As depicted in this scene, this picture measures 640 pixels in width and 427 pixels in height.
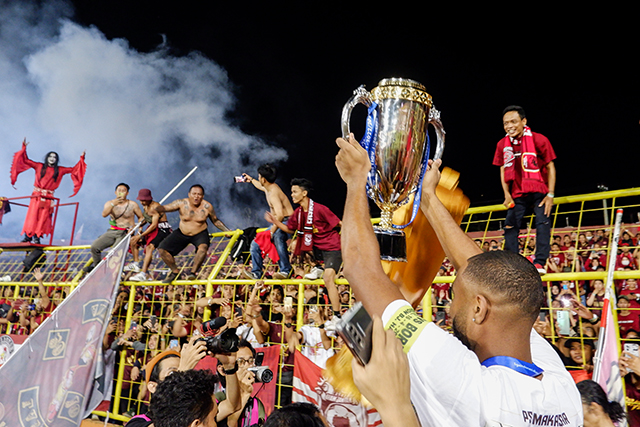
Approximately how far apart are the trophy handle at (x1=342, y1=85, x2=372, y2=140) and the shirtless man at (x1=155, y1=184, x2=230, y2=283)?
585 cm

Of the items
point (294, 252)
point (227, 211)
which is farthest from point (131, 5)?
point (294, 252)

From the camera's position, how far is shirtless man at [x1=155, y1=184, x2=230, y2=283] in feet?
23.4

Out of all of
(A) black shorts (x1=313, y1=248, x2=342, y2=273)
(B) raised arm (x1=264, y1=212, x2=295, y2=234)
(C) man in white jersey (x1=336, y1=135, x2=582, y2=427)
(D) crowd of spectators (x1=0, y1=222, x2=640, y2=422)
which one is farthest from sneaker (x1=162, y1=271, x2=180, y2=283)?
(C) man in white jersey (x1=336, y1=135, x2=582, y2=427)

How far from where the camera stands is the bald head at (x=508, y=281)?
1.07 m

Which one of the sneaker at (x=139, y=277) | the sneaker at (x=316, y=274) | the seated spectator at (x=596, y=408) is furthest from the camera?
the sneaker at (x=139, y=277)

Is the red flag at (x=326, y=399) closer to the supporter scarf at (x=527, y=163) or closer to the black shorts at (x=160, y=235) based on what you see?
the supporter scarf at (x=527, y=163)

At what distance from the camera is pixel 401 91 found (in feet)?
5.31

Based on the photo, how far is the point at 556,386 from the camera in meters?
1.03

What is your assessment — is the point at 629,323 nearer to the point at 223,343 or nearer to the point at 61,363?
the point at 223,343

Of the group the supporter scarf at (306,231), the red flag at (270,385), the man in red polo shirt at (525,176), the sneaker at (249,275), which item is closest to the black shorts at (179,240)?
the sneaker at (249,275)

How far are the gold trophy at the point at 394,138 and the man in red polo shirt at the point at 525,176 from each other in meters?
2.90

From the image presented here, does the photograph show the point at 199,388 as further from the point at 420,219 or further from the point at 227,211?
the point at 227,211

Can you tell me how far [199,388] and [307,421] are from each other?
2.21ft

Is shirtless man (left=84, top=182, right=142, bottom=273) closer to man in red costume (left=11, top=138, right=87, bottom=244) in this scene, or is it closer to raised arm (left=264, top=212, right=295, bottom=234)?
man in red costume (left=11, top=138, right=87, bottom=244)
